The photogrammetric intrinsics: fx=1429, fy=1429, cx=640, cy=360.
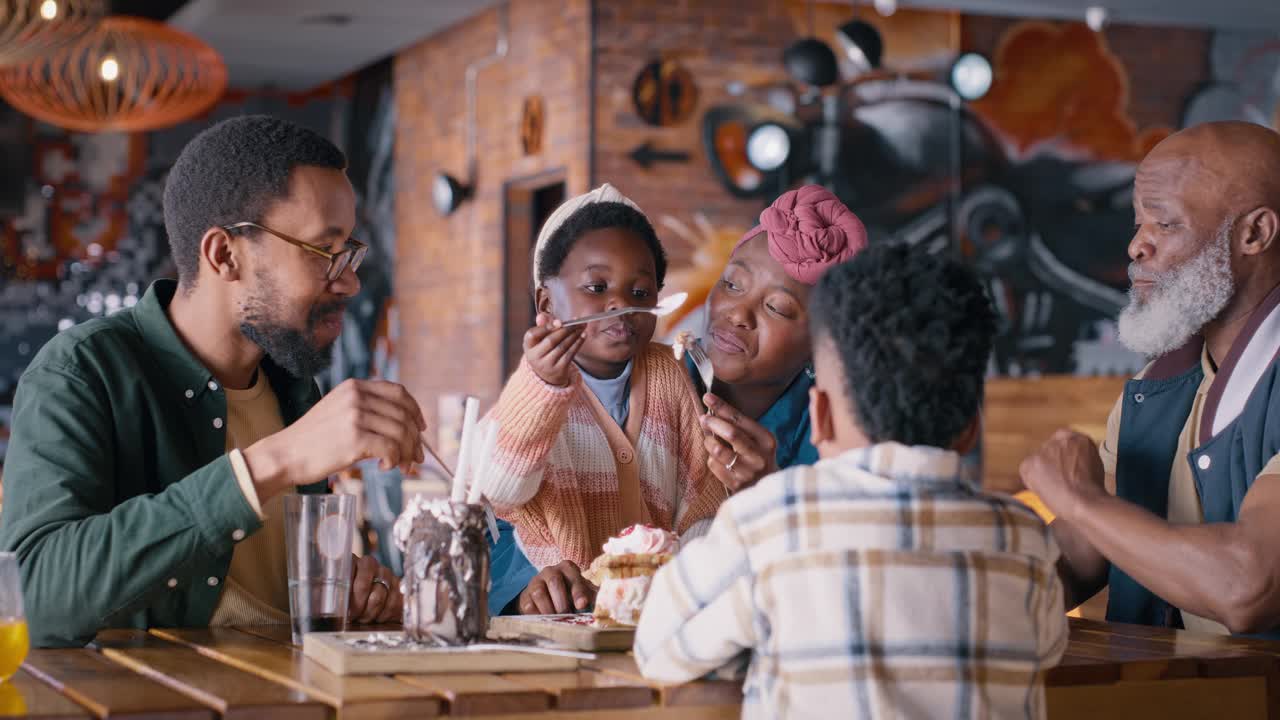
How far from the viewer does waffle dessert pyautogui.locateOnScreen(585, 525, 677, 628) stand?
199cm

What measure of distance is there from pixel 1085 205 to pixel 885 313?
22.6ft

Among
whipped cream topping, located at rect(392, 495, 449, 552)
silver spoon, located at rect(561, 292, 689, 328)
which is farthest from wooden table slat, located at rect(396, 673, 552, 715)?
silver spoon, located at rect(561, 292, 689, 328)

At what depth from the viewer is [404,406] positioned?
1.95 metres

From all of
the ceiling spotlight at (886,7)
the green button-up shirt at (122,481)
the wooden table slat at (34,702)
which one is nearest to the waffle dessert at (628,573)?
the green button-up shirt at (122,481)

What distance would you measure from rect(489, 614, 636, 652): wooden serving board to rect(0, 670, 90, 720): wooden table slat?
56 cm

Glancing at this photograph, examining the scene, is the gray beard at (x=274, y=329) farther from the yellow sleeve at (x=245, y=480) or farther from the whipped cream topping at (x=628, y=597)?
the whipped cream topping at (x=628, y=597)

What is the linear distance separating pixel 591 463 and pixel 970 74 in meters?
5.43

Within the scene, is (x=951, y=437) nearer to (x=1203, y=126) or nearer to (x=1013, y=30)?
(x=1203, y=126)

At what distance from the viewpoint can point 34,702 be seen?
4.99 ft

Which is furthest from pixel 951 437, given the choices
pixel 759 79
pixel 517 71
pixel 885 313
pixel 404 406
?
pixel 517 71

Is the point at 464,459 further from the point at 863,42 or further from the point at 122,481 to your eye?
the point at 863,42

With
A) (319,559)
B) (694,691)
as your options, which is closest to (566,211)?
(319,559)

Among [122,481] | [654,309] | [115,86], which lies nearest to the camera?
[122,481]

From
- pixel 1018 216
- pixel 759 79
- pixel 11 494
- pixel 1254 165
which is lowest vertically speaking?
pixel 11 494
